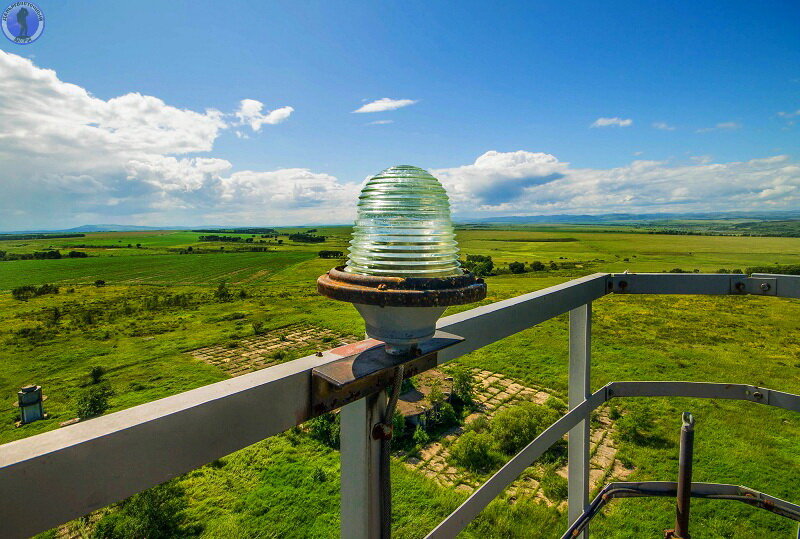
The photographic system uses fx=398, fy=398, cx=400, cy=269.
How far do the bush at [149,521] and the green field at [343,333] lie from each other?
1.46 feet

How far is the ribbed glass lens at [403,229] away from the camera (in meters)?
0.65

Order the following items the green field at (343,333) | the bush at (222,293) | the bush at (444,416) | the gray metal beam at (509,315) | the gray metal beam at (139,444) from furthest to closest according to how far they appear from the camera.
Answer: the bush at (222,293) → the bush at (444,416) → the green field at (343,333) → the gray metal beam at (509,315) → the gray metal beam at (139,444)

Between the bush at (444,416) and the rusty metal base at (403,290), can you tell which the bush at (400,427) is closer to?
the bush at (444,416)

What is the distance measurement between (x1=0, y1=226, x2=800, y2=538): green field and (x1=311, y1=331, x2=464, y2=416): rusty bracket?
7.4 inches

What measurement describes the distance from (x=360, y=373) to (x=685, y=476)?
1.48m

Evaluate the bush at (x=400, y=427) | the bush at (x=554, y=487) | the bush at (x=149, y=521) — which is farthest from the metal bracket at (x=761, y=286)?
the bush at (x=149, y=521)

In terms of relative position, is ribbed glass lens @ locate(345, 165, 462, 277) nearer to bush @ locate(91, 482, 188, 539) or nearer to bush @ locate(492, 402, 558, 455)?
bush @ locate(492, 402, 558, 455)

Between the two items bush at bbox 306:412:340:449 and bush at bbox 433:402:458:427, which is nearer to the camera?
bush at bbox 433:402:458:427

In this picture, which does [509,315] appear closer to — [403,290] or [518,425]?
[403,290]

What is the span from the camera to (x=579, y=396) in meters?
1.45

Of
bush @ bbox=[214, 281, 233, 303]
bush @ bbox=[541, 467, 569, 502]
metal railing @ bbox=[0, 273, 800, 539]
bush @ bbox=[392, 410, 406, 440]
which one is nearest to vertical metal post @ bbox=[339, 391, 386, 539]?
metal railing @ bbox=[0, 273, 800, 539]

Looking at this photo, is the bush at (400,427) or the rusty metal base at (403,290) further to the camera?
the bush at (400,427)

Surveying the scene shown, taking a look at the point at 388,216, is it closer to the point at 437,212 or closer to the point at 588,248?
the point at 437,212

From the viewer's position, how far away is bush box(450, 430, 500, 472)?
33.8ft
